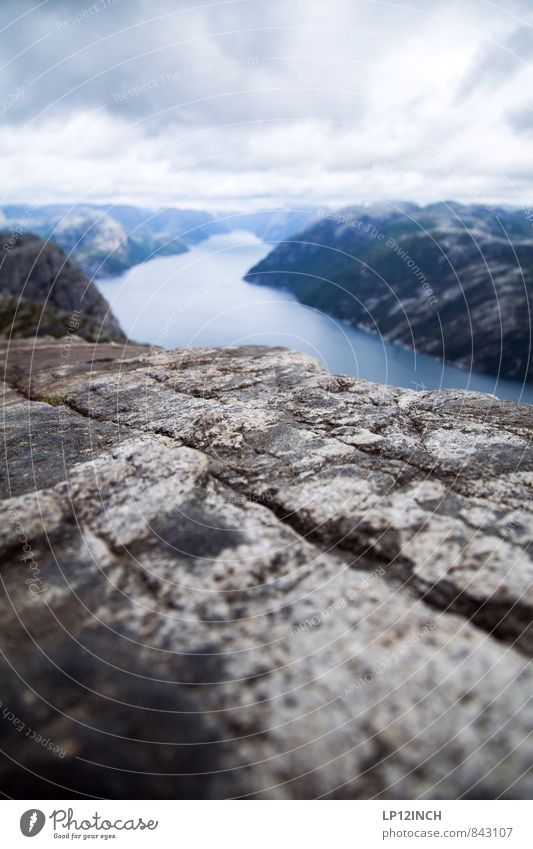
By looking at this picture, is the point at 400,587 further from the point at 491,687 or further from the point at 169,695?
the point at 169,695

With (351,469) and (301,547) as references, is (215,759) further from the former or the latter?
(351,469)

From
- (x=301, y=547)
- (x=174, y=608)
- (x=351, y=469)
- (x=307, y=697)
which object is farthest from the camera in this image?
(x=351, y=469)

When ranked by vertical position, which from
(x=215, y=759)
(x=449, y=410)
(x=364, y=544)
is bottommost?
(x=215, y=759)

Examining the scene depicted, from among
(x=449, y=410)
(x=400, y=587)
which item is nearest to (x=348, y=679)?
(x=400, y=587)

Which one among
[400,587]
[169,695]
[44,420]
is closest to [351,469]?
[400,587]

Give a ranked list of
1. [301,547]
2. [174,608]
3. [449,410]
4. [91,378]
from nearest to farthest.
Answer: [174,608], [301,547], [449,410], [91,378]

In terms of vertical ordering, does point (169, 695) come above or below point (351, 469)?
below

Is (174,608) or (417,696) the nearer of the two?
(417,696)
